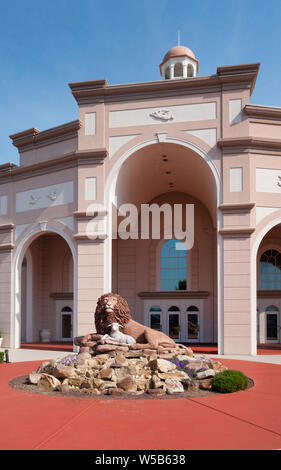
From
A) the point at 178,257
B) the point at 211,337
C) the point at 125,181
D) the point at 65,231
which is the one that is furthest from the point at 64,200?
the point at 211,337

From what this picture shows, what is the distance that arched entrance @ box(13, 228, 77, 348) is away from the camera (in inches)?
990

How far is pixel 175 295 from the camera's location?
83.6ft

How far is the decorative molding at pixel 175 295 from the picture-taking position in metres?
25.1

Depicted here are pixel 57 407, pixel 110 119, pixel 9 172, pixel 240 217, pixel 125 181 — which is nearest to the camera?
pixel 57 407

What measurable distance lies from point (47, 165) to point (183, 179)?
766 cm

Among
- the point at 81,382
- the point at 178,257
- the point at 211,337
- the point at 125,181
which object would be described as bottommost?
the point at 211,337

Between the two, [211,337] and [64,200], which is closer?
[64,200]

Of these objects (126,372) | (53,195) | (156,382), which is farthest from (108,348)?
(53,195)

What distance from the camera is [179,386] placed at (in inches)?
400

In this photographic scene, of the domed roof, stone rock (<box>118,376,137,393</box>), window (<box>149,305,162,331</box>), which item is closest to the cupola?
the domed roof

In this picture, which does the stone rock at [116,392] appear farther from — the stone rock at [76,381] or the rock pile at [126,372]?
the stone rock at [76,381]

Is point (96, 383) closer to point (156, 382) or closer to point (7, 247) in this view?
point (156, 382)

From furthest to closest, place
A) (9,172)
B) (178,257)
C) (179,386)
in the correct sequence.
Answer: (178,257) → (9,172) → (179,386)

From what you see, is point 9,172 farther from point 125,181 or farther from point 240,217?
point 240,217
